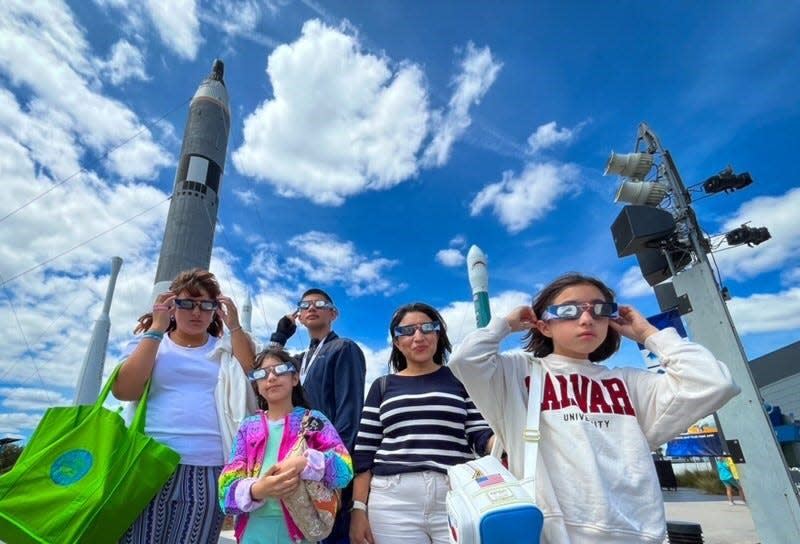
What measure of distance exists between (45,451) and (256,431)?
969 mm

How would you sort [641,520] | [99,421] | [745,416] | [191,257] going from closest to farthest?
[641,520], [99,421], [745,416], [191,257]

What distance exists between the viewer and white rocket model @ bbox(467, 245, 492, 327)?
40.8 feet

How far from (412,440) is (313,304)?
1608 millimetres

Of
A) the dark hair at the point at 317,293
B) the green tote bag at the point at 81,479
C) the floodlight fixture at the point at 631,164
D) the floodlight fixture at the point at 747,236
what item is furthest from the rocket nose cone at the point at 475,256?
the green tote bag at the point at 81,479

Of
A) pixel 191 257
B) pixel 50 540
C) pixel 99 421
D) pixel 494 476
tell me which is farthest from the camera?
pixel 191 257

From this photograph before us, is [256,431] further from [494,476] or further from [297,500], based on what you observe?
[494,476]

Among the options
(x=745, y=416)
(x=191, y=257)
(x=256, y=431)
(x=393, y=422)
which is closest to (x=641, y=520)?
(x=393, y=422)

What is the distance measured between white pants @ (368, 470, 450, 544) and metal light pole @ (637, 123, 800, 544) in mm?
5080

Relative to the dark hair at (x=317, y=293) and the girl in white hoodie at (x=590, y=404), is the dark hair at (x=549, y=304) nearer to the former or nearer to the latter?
the girl in white hoodie at (x=590, y=404)

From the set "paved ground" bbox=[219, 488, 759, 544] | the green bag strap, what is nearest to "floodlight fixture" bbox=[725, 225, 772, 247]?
"paved ground" bbox=[219, 488, 759, 544]

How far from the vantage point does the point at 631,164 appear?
711 cm

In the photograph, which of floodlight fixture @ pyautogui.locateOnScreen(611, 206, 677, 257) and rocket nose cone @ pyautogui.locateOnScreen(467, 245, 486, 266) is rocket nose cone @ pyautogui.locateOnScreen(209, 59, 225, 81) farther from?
floodlight fixture @ pyautogui.locateOnScreen(611, 206, 677, 257)

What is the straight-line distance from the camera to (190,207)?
12555mm

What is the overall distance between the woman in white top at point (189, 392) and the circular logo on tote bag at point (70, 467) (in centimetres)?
32
